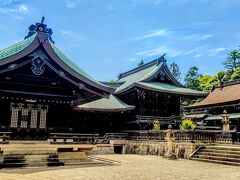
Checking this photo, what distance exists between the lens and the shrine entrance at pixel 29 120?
16312 mm

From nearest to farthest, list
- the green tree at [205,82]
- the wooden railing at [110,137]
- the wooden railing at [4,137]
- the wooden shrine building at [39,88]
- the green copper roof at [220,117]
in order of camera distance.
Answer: the wooden railing at [4,137], the wooden shrine building at [39,88], the wooden railing at [110,137], the green copper roof at [220,117], the green tree at [205,82]

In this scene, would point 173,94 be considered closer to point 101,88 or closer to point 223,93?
point 223,93

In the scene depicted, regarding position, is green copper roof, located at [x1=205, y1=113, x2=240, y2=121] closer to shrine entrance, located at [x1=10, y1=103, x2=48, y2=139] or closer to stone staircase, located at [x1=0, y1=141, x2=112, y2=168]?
stone staircase, located at [x1=0, y1=141, x2=112, y2=168]

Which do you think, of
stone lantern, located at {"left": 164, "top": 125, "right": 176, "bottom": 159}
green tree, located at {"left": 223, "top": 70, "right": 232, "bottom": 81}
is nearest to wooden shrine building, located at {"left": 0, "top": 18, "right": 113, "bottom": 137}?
stone lantern, located at {"left": 164, "top": 125, "right": 176, "bottom": 159}

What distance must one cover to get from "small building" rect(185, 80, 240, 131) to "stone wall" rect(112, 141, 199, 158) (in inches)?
400

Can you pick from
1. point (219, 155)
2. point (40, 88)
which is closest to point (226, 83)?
point (219, 155)

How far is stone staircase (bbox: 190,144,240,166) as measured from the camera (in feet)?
59.5

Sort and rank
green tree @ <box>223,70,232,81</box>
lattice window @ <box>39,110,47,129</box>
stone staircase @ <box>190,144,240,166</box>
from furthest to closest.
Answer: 1. green tree @ <box>223,70,232,81</box>
2. stone staircase @ <box>190,144,240,166</box>
3. lattice window @ <box>39,110,47,129</box>

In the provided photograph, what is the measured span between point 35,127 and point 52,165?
3.06m

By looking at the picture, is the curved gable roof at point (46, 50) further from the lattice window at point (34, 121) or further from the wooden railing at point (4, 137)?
the wooden railing at point (4, 137)

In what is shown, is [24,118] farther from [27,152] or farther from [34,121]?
[27,152]

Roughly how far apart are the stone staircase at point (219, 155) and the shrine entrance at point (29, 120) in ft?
37.4

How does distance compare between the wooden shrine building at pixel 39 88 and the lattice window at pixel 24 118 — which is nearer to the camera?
the wooden shrine building at pixel 39 88

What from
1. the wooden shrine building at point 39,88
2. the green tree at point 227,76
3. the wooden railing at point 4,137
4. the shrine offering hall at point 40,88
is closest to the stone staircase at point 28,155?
the wooden railing at point 4,137
